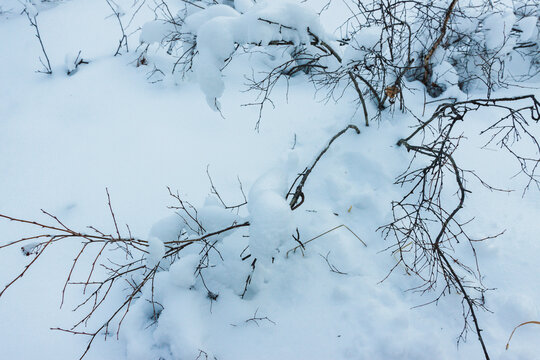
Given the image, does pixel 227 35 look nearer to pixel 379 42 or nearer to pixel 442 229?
pixel 379 42

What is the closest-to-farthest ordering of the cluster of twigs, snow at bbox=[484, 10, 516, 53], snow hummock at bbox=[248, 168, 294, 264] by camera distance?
snow hummock at bbox=[248, 168, 294, 264], the cluster of twigs, snow at bbox=[484, 10, 516, 53]

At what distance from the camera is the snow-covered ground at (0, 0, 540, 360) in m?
1.80

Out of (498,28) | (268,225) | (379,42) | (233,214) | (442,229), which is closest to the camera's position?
(268,225)

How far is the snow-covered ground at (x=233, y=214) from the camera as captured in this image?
1.80 metres

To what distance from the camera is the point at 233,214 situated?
185 centimetres

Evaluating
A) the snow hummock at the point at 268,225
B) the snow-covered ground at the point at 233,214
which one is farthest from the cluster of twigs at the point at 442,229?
the snow hummock at the point at 268,225

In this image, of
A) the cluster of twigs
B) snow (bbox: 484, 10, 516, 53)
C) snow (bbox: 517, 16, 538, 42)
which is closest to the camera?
the cluster of twigs

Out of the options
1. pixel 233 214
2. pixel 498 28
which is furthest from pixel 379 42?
pixel 233 214

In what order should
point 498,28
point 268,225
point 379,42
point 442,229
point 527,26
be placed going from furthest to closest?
point 527,26 < point 498,28 < point 379,42 < point 442,229 < point 268,225

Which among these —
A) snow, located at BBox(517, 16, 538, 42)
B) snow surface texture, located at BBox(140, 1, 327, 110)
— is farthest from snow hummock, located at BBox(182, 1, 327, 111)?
snow, located at BBox(517, 16, 538, 42)

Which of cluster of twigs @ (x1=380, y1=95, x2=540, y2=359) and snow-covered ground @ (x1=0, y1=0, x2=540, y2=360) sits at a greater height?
cluster of twigs @ (x1=380, y1=95, x2=540, y2=359)

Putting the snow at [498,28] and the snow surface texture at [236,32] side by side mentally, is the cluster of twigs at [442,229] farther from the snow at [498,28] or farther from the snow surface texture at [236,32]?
the snow surface texture at [236,32]

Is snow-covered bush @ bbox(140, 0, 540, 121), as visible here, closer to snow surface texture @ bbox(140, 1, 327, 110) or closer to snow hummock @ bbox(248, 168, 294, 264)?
snow surface texture @ bbox(140, 1, 327, 110)

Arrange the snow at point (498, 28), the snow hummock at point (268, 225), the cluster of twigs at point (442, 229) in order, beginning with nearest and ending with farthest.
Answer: the snow hummock at point (268, 225), the cluster of twigs at point (442, 229), the snow at point (498, 28)
